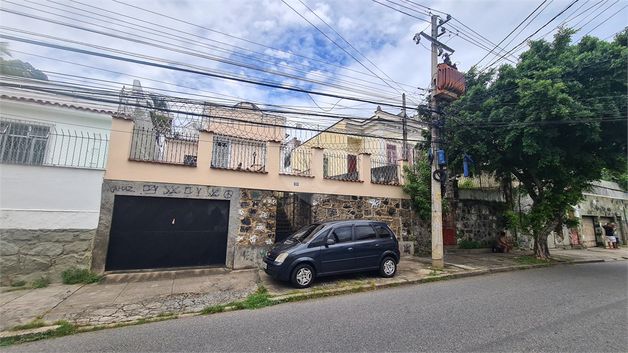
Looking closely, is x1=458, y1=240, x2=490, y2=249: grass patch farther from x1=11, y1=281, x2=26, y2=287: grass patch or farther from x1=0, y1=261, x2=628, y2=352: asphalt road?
x1=11, y1=281, x2=26, y2=287: grass patch

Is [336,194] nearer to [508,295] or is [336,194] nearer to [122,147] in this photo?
[508,295]

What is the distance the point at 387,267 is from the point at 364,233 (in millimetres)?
1167

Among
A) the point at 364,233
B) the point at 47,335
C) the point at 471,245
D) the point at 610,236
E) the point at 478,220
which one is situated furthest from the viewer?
the point at 610,236

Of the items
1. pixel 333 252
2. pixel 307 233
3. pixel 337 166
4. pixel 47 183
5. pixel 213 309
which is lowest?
pixel 213 309

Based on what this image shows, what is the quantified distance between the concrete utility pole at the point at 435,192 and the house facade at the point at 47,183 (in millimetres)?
10166

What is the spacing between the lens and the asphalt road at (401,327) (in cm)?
365

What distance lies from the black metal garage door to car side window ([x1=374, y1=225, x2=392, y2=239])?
4.79 meters

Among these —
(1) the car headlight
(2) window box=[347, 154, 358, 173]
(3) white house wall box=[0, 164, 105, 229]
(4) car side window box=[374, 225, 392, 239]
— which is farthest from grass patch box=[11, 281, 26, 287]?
(2) window box=[347, 154, 358, 173]

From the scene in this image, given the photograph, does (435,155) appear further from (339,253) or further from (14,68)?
(14,68)

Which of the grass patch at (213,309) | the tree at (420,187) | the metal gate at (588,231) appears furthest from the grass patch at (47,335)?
the metal gate at (588,231)

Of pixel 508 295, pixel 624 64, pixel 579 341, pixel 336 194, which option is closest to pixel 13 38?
pixel 336 194

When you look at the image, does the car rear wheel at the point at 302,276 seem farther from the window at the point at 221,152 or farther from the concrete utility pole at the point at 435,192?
the concrete utility pole at the point at 435,192

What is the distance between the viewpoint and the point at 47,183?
6863 millimetres

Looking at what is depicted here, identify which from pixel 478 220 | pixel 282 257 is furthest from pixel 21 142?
pixel 478 220
